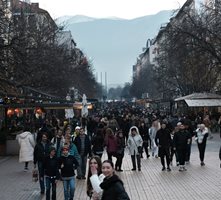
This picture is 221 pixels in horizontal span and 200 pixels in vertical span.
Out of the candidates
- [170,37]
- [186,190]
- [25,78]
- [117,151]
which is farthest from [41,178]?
[170,37]

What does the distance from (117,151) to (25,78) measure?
16239mm

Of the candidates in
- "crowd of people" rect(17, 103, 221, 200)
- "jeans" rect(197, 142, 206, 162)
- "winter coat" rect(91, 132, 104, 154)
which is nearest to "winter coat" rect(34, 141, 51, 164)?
"crowd of people" rect(17, 103, 221, 200)

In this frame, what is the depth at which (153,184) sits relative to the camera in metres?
16.2

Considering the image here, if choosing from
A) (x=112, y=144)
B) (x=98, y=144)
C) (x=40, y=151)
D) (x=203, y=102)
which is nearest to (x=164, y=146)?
(x=112, y=144)

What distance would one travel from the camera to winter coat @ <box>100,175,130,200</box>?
21.4ft

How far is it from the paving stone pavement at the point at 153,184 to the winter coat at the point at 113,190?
729 cm

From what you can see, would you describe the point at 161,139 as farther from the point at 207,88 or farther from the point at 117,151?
the point at 207,88

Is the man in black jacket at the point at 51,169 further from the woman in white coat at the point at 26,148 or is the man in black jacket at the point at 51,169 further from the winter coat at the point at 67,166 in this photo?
the woman in white coat at the point at 26,148

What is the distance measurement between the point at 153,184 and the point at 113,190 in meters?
9.81

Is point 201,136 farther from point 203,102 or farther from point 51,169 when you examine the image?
point 203,102

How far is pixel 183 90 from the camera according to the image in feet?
214

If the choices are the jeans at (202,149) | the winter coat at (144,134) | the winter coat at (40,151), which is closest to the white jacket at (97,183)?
the winter coat at (40,151)

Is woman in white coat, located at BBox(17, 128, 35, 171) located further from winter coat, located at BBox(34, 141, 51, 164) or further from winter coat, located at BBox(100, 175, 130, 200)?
winter coat, located at BBox(100, 175, 130, 200)

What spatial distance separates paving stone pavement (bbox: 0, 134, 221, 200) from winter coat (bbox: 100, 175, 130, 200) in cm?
729
